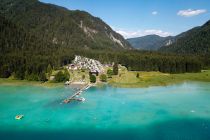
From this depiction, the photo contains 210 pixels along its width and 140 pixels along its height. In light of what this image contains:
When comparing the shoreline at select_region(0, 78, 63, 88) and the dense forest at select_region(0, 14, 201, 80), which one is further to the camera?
the dense forest at select_region(0, 14, 201, 80)

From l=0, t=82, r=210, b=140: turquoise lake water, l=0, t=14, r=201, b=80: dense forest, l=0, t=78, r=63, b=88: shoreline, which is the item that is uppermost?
Answer: l=0, t=14, r=201, b=80: dense forest

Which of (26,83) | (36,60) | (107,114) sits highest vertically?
(36,60)

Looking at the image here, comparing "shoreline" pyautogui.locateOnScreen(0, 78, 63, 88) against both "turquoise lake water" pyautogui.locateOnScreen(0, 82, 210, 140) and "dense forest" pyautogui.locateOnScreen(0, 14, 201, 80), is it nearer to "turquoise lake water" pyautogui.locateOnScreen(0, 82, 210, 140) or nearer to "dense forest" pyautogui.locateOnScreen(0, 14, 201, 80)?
"dense forest" pyautogui.locateOnScreen(0, 14, 201, 80)

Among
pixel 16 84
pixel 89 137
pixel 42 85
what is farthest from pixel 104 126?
pixel 16 84

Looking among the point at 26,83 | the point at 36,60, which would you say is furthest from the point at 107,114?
the point at 36,60

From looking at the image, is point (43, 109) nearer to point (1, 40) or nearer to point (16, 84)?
point (16, 84)

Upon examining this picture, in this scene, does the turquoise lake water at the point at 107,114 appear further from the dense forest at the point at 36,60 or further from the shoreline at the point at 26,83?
the dense forest at the point at 36,60

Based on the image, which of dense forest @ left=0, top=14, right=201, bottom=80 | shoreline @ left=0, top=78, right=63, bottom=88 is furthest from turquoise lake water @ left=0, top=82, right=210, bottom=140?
dense forest @ left=0, top=14, right=201, bottom=80

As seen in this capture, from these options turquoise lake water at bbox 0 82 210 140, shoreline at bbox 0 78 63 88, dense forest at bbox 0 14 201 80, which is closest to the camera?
turquoise lake water at bbox 0 82 210 140

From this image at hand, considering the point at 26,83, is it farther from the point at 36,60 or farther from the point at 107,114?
the point at 107,114
